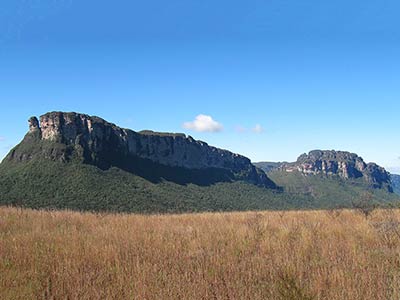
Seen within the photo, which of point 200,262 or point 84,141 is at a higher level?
point 84,141

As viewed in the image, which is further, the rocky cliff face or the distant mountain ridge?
the rocky cliff face

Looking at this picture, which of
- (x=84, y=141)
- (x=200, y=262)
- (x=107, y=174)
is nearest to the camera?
(x=200, y=262)

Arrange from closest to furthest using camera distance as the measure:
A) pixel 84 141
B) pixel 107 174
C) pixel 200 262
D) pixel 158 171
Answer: pixel 200 262 → pixel 107 174 → pixel 84 141 → pixel 158 171

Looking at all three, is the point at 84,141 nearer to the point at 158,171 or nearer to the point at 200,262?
the point at 158,171

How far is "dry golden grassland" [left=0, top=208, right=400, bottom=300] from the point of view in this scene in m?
4.41

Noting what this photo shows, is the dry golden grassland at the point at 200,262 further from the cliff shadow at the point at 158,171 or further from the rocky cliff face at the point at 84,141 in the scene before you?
the cliff shadow at the point at 158,171

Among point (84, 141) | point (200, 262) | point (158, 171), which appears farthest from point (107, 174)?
point (200, 262)

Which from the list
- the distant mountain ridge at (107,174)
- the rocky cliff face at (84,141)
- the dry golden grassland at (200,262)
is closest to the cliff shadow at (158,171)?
the distant mountain ridge at (107,174)

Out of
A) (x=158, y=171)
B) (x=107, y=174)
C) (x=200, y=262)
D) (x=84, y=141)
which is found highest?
(x=84, y=141)

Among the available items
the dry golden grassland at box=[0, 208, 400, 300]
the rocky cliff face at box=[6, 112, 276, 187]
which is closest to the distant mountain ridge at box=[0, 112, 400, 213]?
the rocky cliff face at box=[6, 112, 276, 187]

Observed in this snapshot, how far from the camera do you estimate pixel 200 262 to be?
6008mm

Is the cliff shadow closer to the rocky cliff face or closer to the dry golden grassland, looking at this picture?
the rocky cliff face

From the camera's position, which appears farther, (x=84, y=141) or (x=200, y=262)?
(x=84, y=141)

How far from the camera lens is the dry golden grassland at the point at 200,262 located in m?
4.41
